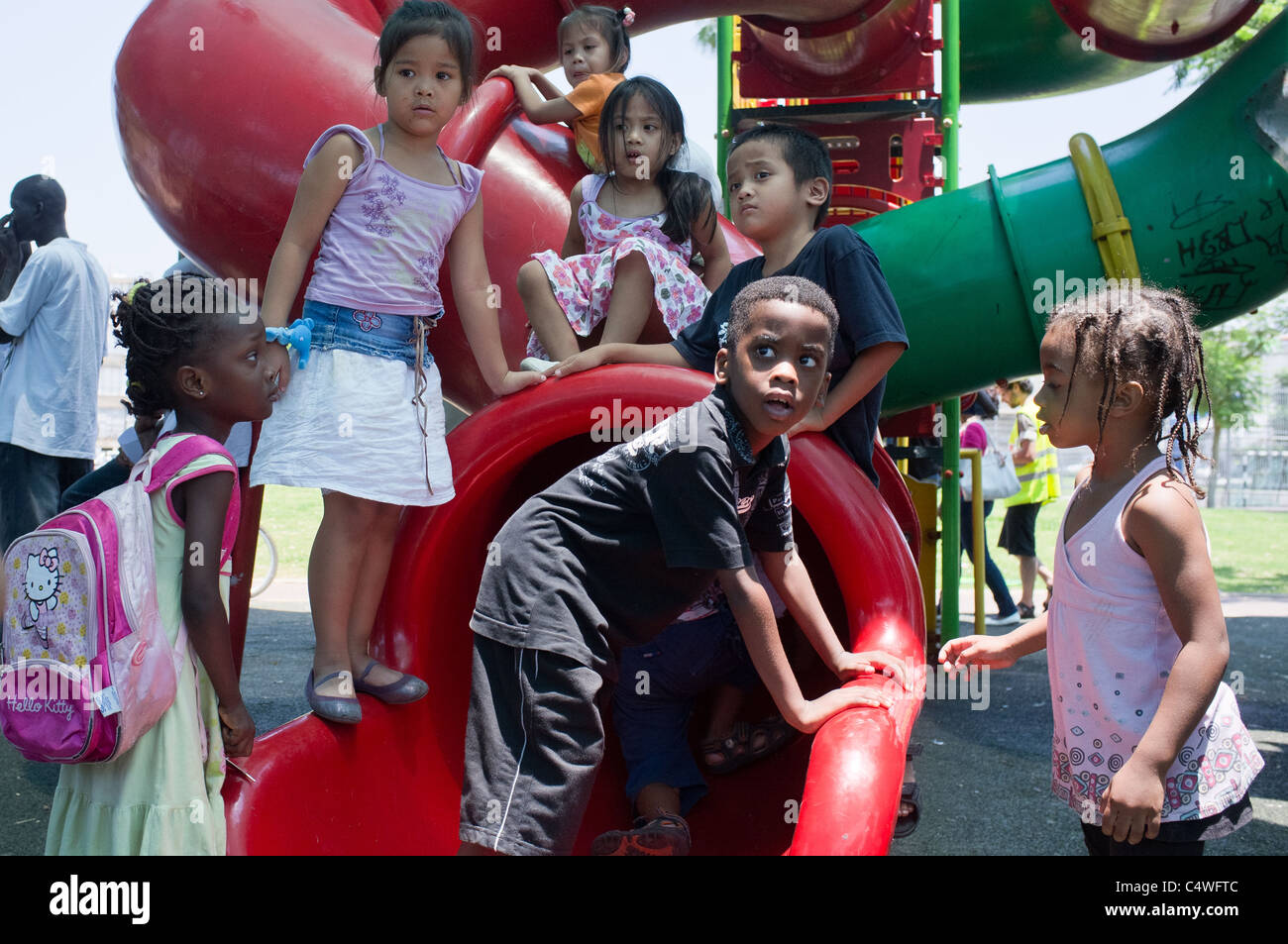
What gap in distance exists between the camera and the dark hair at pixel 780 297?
194 cm

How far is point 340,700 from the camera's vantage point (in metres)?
2.18

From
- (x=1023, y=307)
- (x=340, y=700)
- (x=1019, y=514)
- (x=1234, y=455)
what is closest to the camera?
(x=340, y=700)

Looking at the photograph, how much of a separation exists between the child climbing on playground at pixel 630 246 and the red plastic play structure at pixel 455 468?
0.21 m

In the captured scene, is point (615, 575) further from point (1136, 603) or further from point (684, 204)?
point (684, 204)

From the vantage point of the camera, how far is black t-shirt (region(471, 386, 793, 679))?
1855mm

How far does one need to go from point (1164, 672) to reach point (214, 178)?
2402mm

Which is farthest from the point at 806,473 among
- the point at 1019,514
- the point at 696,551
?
the point at 1019,514

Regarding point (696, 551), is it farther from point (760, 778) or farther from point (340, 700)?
point (760, 778)

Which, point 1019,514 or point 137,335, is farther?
point 1019,514

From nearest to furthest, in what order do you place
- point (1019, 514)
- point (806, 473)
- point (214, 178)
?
point (806, 473) < point (214, 178) < point (1019, 514)

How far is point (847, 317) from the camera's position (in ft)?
7.70

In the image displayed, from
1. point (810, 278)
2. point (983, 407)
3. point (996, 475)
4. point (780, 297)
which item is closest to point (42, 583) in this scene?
point (780, 297)

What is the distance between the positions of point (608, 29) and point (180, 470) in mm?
1884

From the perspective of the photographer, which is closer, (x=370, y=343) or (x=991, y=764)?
(x=370, y=343)
